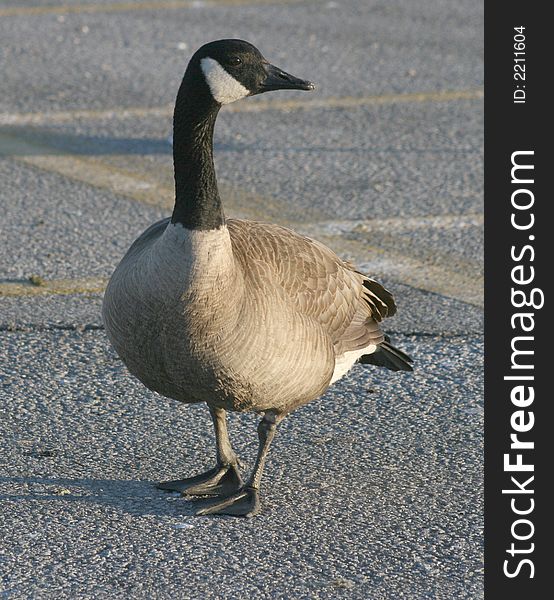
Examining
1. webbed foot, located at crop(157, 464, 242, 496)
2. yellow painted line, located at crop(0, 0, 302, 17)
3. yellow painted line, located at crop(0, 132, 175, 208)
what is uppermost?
yellow painted line, located at crop(0, 0, 302, 17)

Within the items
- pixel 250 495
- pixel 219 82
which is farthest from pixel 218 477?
pixel 219 82

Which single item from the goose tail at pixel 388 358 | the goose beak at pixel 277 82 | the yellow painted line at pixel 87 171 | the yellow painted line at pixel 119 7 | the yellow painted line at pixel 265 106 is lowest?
the yellow painted line at pixel 87 171

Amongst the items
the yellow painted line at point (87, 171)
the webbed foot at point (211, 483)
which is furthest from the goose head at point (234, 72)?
the yellow painted line at point (87, 171)

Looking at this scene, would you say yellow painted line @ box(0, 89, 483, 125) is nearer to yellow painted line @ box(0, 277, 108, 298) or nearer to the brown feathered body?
yellow painted line @ box(0, 277, 108, 298)

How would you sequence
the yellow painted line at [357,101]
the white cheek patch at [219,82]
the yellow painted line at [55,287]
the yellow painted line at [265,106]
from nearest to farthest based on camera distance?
the white cheek patch at [219,82] < the yellow painted line at [55,287] < the yellow painted line at [265,106] < the yellow painted line at [357,101]

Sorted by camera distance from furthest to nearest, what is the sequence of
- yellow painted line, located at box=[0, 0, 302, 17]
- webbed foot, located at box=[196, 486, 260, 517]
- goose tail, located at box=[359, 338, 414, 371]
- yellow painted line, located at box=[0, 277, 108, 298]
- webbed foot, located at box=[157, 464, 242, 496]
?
1. yellow painted line, located at box=[0, 0, 302, 17]
2. yellow painted line, located at box=[0, 277, 108, 298]
3. goose tail, located at box=[359, 338, 414, 371]
4. webbed foot, located at box=[157, 464, 242, 496]
5. webbed foot, located at box=[196, 486, 260, 517]

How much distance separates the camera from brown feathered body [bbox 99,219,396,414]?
3.94m

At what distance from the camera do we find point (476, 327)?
19.1 feet

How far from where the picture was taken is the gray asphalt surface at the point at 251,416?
389 cm

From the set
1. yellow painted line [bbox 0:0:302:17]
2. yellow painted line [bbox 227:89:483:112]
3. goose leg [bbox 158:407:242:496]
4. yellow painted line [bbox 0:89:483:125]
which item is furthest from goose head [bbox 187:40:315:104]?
yellow painted line [bbox 0:0:302:17]

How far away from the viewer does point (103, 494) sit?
4250 mm

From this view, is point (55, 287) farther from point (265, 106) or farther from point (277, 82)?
point (265, 106)

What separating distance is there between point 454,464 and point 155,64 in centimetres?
688

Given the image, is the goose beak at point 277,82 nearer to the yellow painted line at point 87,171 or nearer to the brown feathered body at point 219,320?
the brown feathered body at point 219,320
